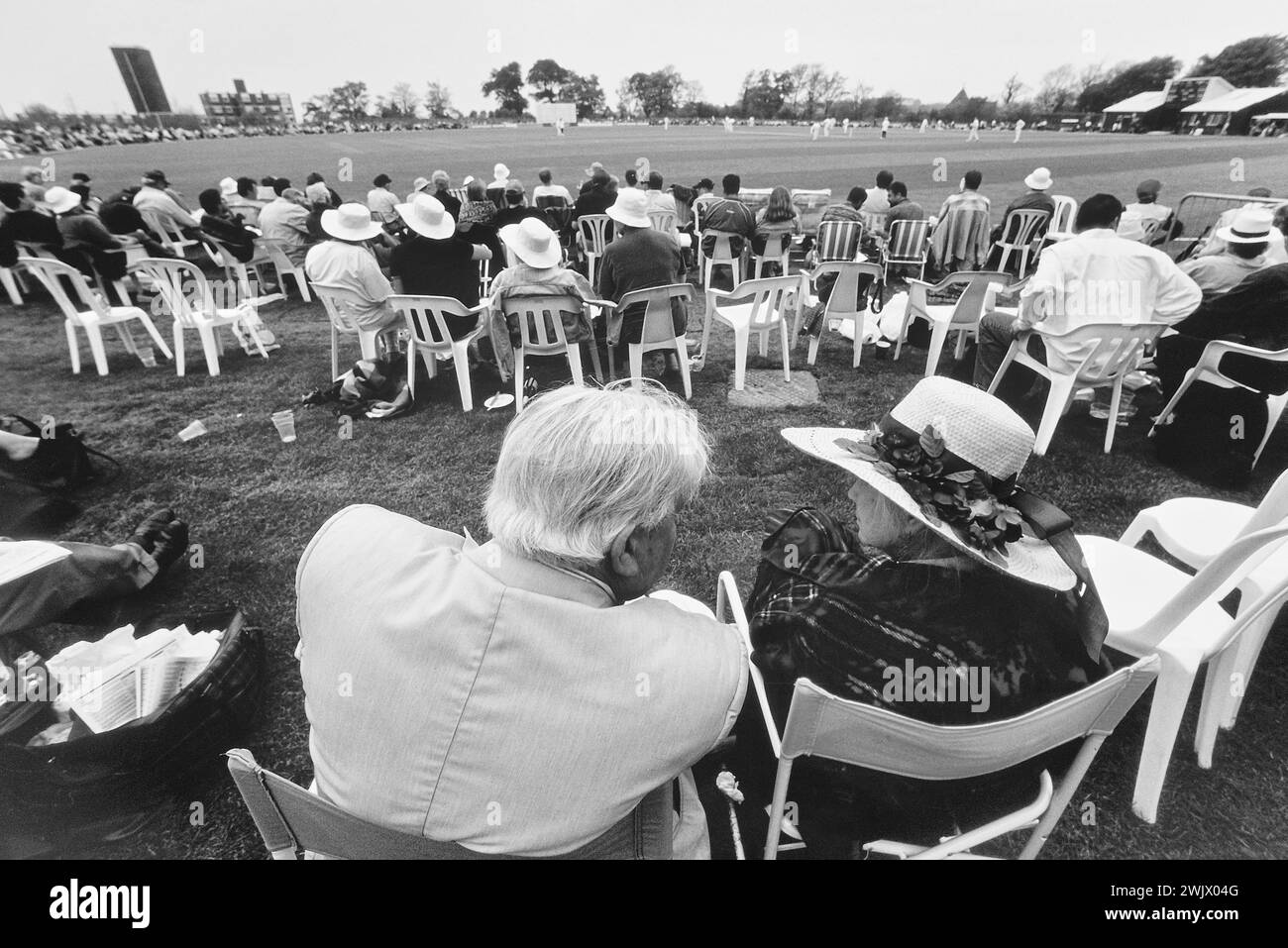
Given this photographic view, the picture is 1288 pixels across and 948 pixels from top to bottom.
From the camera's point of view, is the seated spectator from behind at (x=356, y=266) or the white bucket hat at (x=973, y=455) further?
the seated spectator from behind at (x=356, y=266)

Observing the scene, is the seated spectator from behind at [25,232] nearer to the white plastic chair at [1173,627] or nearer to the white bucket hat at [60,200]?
the white bucket hat at [60,200]

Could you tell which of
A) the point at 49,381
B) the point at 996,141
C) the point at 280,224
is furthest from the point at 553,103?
the point at 49,381

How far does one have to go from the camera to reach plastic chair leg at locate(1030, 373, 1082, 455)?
399 cm

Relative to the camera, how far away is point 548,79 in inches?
2201

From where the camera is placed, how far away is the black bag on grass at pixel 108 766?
1.77 meters

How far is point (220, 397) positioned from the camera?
539cm

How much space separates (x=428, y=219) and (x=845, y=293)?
4042 mm

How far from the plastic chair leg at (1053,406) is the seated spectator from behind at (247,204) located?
41.0ft

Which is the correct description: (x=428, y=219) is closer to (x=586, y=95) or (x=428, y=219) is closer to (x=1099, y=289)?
(x=1099, y=289)

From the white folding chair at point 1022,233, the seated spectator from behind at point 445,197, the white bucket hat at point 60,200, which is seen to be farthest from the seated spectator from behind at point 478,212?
the white folding chair at point 1022,233
